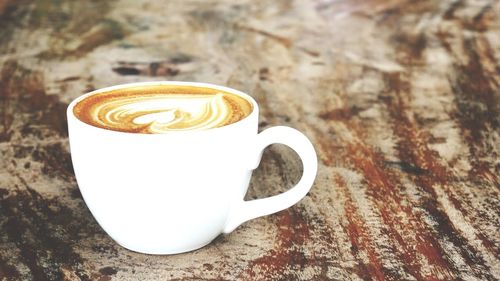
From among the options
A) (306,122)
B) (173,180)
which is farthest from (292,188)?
(306,122)

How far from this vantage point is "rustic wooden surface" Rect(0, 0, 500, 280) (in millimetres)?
542

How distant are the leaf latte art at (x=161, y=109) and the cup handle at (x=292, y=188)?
0.03 m

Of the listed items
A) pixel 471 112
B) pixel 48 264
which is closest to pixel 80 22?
pixel 471 112

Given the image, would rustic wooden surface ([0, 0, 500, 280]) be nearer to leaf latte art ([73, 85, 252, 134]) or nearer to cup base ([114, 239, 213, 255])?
cup base ([114, 239, 213, 255])

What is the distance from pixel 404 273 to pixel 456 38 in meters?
0.89

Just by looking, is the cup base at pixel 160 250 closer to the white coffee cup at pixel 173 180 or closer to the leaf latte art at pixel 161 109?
the white coffee cup at pixel 173 180

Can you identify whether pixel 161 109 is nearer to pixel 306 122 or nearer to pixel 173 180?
pixel 173 180

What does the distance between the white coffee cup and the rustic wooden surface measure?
25 millimetres

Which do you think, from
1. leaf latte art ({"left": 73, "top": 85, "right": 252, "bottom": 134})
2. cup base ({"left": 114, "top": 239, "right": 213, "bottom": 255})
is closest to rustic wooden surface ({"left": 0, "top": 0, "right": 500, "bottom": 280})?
cup base ({"left": 114, "top": 239, "right": 213, "bottom": 255})

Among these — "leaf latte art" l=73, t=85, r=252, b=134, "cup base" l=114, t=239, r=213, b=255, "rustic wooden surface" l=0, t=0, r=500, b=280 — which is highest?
"leaf latte art" l=73, t=85, r=252, b=134

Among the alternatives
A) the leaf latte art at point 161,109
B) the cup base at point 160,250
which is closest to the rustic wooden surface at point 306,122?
the cup base at point 160,250

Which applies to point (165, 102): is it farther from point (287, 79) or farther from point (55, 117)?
point (287, 79)

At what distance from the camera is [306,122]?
35.7 inches

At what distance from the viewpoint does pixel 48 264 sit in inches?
20.7
